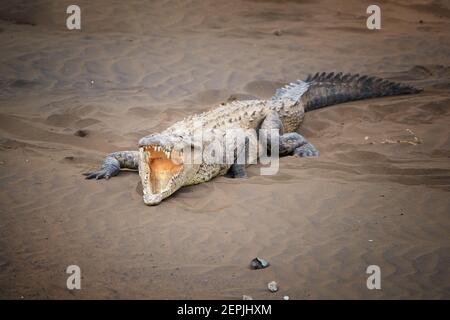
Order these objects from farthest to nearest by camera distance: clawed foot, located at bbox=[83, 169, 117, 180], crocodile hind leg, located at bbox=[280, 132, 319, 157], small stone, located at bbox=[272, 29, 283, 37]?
small stone, located at bbox=[272, 29, 283, 37] → crocodile hind leg, located at bbox=[280, 132, 319, 157] → clawed foot, located at bbox=[83, 169, 117, 180]

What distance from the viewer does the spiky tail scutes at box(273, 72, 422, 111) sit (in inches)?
335

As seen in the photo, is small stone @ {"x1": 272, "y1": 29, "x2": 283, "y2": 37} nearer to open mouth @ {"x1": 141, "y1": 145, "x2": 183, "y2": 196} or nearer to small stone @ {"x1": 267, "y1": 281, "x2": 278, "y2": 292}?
open mouth @ {"x1": 141, "y1": 145, "x2": 183, "y2": 196}

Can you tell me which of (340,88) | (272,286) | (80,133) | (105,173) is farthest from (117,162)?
(340,88)

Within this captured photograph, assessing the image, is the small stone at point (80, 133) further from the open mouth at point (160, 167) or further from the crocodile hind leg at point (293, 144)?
the crocodile hind leg at point (293, 144)

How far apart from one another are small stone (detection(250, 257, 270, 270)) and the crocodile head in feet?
4.37

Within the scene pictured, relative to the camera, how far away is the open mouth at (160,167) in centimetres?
578

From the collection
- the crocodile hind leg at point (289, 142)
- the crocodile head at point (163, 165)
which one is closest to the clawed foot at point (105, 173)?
the crocodile head at point (163, 165)

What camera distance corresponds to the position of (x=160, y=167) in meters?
6.01

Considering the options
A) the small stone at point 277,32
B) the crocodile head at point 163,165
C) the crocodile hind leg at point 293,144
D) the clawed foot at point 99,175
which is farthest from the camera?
the small stone at point 277,32

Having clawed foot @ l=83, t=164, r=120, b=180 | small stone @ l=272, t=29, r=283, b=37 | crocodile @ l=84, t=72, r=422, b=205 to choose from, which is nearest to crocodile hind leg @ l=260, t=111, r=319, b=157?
crocodile @ l=84, t=72, r=422, b=205

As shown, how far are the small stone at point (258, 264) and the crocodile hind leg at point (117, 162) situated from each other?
2.20m

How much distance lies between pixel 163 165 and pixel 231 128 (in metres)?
1.26

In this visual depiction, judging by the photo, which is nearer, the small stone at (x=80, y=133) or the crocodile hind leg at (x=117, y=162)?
the crocodile hind leg at (x=117, y=162)
